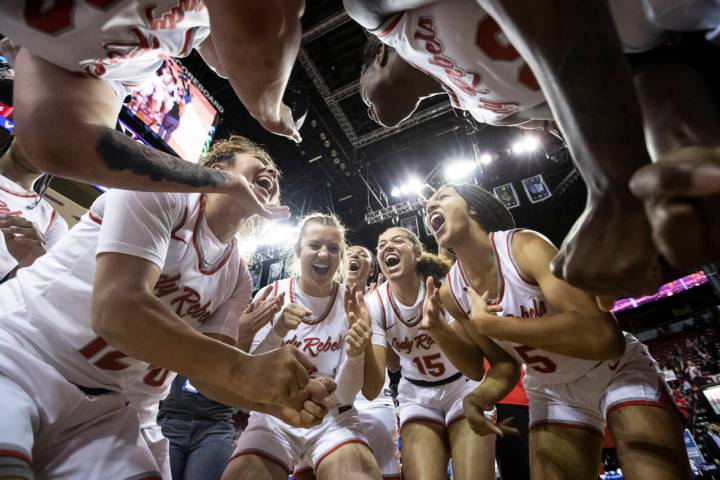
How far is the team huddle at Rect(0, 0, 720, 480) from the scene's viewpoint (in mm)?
540

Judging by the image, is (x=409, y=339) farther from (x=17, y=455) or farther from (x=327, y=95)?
(x=327, y=95)

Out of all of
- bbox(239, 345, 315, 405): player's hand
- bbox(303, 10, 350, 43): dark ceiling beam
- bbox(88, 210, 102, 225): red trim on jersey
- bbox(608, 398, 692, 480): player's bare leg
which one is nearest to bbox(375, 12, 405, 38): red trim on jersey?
bbox(239, 345, 315, 405): player's hand

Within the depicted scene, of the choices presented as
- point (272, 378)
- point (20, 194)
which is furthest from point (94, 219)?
point (20, 194)

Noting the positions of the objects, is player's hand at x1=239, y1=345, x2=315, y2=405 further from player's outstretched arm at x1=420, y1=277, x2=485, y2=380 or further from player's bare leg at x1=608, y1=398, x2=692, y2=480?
player's bare leg at x1=608, y1=398, x2=692, y2=480

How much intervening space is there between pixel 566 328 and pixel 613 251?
130 centimetres

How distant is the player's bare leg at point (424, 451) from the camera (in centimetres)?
224

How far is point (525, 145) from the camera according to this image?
970cm

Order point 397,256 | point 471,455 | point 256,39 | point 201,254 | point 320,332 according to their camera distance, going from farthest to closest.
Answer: point 397,256 → point 320,332 → point 471,455 → point 201,254 → point 256,39

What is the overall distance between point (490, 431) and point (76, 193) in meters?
6.51

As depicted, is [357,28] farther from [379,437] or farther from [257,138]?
[379,437]

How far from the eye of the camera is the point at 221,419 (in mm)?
2758

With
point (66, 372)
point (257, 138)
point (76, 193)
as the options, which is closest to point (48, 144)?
point (66, 372)

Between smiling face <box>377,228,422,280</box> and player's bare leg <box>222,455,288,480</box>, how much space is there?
1.61 metres

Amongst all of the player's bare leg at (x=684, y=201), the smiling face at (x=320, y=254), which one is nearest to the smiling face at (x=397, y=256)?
the smiling face at (x=320, y=254)
